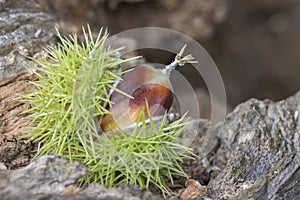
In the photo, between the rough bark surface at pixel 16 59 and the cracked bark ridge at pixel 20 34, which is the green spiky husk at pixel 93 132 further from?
the cracked bark ridge at pixel 20 34

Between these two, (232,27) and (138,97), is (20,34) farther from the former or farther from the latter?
(232,27)

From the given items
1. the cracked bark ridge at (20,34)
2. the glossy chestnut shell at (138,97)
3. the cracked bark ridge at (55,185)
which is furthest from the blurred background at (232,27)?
the cracked bark ridge at (55,185)

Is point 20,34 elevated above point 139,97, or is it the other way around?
point 20,34

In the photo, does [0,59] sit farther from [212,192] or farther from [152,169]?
[212,192]

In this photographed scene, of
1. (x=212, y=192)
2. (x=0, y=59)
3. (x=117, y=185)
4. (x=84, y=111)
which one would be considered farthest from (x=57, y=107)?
(x=212, y=192)

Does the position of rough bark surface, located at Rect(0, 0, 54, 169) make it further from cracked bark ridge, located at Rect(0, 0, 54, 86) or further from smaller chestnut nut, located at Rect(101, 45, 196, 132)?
smaller chestnut nut, located at Rect(101, 45, 196, 132)

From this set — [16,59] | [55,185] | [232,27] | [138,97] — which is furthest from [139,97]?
[232,27]

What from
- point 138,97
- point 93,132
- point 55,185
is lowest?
point 55,185
